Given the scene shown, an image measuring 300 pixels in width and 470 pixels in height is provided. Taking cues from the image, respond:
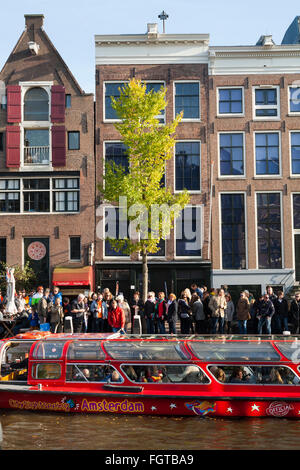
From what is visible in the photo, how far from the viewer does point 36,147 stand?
2852 centimetres

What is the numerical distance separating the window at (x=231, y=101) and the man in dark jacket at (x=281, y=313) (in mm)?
13429

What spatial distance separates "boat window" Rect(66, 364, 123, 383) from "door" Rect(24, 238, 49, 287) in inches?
638

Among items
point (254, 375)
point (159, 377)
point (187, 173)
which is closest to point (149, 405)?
point (159, 377)

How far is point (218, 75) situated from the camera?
28906mm

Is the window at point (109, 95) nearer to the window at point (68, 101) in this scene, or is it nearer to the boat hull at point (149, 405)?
the window at point (68, 101)

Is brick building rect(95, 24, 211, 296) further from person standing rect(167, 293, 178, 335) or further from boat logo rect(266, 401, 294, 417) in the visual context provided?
boat logo rect(266, 401, 294, 417)

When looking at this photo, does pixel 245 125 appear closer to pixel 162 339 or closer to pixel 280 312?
pixel 280 312

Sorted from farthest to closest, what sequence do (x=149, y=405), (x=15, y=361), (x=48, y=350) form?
(x=15, y=361) < (x=48, y=350) < (x=149, y=405)

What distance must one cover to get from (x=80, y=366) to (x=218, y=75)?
20769mm

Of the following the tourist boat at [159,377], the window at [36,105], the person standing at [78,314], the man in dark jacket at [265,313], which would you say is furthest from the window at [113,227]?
the tourist boat at [159,377]

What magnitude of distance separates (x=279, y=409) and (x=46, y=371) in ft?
16.6

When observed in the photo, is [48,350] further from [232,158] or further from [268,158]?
[268,158]
